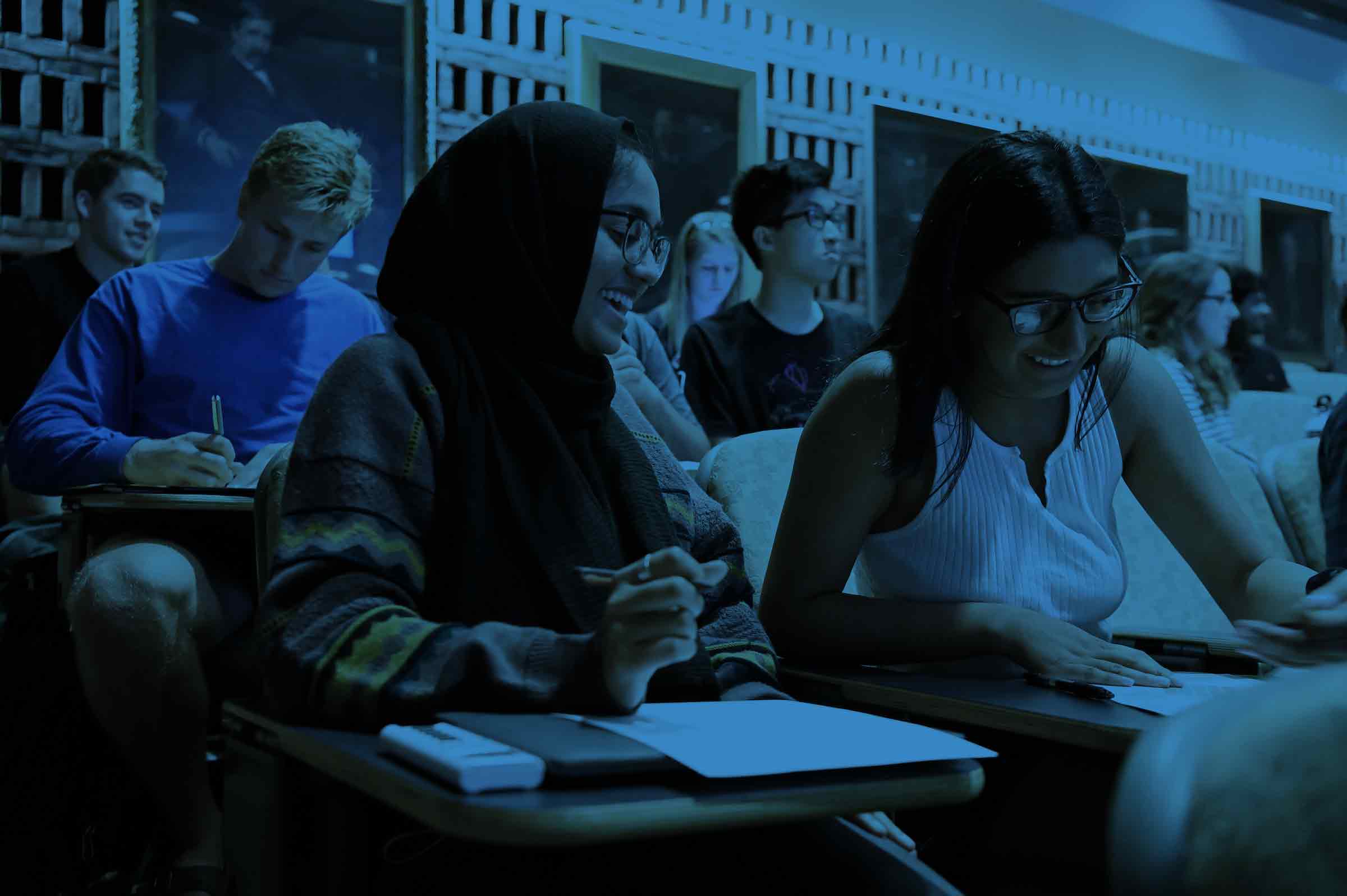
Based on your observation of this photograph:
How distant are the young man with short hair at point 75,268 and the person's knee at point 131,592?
169 centimetres

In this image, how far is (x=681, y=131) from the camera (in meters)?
5.82

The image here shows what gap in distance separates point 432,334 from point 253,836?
559 mm

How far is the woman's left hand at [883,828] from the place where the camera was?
50.3 inches

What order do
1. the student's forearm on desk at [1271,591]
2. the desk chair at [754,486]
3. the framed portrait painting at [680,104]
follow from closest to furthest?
the student's forearm on desk at [1271,591] → the desk chair at [754,486] → the framed portrait painting at [680,104]

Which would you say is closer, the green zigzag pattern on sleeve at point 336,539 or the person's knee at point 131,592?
the green zigzag pattern on sleeve at point 336,539

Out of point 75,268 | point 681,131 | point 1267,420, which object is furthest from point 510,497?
point 681,131

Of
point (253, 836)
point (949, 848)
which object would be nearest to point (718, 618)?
point (949, 848)

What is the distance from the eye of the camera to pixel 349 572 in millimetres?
1214

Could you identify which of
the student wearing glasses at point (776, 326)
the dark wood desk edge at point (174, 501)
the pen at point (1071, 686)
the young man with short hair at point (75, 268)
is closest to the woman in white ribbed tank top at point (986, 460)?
the pen at point (1071, 686)

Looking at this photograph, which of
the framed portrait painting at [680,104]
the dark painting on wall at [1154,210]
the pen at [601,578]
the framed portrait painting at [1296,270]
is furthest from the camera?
the framed portrait painting at [1296,270]

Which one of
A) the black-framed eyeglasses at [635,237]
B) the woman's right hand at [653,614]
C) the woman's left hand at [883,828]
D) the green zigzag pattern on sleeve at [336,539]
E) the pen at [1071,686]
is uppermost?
the black-framed eyeglasses at [635,237]

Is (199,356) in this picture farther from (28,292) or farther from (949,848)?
(949,848)

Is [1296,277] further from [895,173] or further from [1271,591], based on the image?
[1271,591]

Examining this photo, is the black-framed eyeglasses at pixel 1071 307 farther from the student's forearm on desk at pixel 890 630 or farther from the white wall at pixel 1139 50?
the white wall at pixel 1139 50
